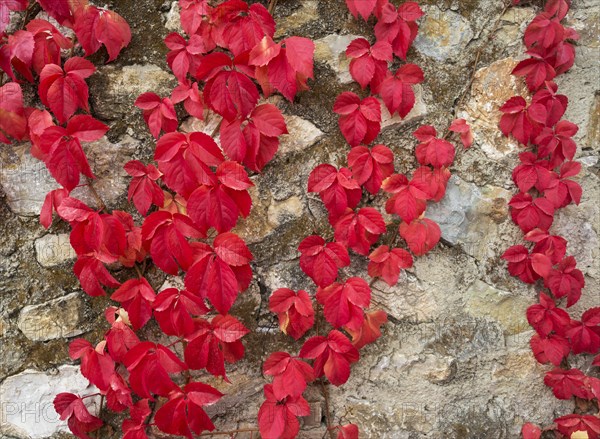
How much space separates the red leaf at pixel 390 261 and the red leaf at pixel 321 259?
0.35 ft

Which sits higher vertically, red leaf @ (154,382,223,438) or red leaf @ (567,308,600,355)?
red leaf @ (567,308,600,355)

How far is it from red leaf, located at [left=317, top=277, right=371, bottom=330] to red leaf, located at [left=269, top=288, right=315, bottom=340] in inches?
2.0

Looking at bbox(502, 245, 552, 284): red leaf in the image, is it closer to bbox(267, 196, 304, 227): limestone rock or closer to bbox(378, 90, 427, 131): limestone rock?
bbox(378, 90, 427, 131): limestone rock

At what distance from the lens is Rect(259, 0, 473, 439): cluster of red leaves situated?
1441 millimetres

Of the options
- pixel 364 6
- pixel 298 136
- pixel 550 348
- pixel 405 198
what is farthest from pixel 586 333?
pixel 364 6

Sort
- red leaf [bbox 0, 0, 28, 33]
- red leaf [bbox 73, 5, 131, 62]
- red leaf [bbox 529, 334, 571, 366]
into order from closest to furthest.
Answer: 1. red leaf [bbox 0, 0, 28, 33]
2. red leaf [bbox 73, 5, 131, 62]
3. red leaf [bbox 529, 334, 571, 366]

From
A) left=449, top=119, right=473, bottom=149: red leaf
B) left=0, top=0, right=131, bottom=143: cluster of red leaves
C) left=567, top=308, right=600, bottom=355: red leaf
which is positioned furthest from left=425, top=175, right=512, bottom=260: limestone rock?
left=0, top=0, right=131, bottom=143: cluster of red leaves

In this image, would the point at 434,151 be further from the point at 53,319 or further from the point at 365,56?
the point at 53,319

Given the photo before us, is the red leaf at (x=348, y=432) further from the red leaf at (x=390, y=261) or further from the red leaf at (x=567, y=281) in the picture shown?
the red leaf at (x=567, y=281)

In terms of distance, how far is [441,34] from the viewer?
155 cm

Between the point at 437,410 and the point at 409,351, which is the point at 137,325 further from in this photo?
the point at 437,410

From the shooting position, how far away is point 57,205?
1.38 metres

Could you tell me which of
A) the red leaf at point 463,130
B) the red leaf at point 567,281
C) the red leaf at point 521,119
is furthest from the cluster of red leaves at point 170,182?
the red leaf at point 567,281

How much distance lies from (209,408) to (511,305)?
37.6 inches
